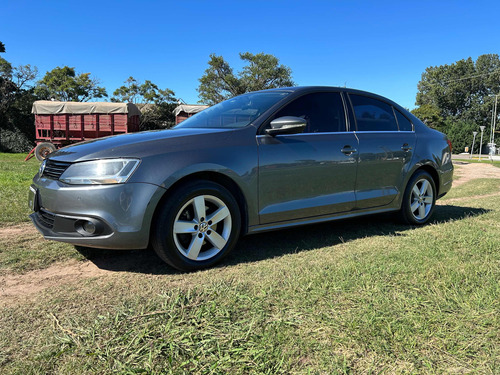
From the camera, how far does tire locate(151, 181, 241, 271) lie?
2.84 metres

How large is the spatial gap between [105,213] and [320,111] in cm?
239

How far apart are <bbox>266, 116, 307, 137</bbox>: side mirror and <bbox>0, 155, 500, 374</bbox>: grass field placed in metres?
1.12

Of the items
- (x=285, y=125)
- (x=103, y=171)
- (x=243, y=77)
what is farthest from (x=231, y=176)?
(x=243, y=77)

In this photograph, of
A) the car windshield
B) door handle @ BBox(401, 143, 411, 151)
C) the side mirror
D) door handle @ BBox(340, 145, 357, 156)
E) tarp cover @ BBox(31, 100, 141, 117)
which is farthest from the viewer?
tarp cover @ BBox(31, 100, 141, 117)

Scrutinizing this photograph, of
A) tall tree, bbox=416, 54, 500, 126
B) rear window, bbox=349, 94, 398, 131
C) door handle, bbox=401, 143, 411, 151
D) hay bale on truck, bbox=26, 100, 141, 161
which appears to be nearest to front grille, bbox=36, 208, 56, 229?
rear window, bbox=349, 94, 398, 131

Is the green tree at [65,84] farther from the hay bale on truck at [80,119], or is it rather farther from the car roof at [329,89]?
the car roof at [329,89]

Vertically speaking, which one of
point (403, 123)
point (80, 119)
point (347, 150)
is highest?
point (80, 119)

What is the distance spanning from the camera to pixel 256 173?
3.25 meters

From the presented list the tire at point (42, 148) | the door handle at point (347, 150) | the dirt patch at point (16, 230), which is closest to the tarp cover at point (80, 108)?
the tire at point (42, 148)

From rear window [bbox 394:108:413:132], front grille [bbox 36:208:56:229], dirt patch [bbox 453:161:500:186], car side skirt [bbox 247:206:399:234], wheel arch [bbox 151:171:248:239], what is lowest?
dirt patch [bbox 453:161:500:186]

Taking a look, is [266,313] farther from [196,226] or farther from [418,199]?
[418,199]

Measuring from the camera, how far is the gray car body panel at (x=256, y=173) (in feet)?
9.03

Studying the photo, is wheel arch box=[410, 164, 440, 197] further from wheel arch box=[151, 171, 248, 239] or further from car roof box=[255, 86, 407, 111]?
wheel arch box=[151, 171, 248, 239]

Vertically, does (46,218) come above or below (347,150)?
below
